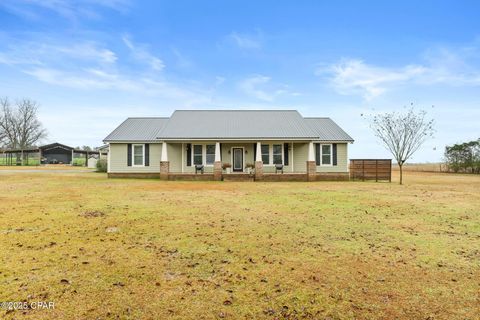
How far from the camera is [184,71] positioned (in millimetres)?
29375

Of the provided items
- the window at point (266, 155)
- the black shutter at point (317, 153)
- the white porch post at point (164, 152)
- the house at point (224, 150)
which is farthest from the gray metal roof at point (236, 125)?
the window at point (266, 155)

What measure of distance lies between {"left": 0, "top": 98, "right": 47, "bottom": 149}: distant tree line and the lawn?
63.4m

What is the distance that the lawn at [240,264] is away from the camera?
3494 millimetres

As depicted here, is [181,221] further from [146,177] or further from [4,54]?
[4,54]

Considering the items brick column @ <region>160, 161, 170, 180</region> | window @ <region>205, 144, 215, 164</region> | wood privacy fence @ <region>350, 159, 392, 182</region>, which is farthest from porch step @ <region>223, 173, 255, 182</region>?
wood privacy fence @ <region>350, 159, 392, 182</region>

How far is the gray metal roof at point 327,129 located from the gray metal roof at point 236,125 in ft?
3.21

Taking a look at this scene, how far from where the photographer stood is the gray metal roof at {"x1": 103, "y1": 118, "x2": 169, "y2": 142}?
23822 mm

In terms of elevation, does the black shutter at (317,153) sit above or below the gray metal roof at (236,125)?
below

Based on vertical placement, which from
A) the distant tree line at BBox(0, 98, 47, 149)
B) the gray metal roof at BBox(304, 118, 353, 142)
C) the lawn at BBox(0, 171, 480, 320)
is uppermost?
the distant tree line at BBox(0, 98, 47, 149)

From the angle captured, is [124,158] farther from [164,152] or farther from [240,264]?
[240,264]

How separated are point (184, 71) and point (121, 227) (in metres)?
24.7

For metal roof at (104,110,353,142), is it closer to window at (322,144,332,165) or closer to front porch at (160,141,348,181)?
window at (322,144,332,165)

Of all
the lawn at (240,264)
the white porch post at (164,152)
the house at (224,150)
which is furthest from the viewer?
the house at (224,150)

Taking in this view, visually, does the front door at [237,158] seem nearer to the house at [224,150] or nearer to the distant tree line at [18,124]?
the house at [224,150]
